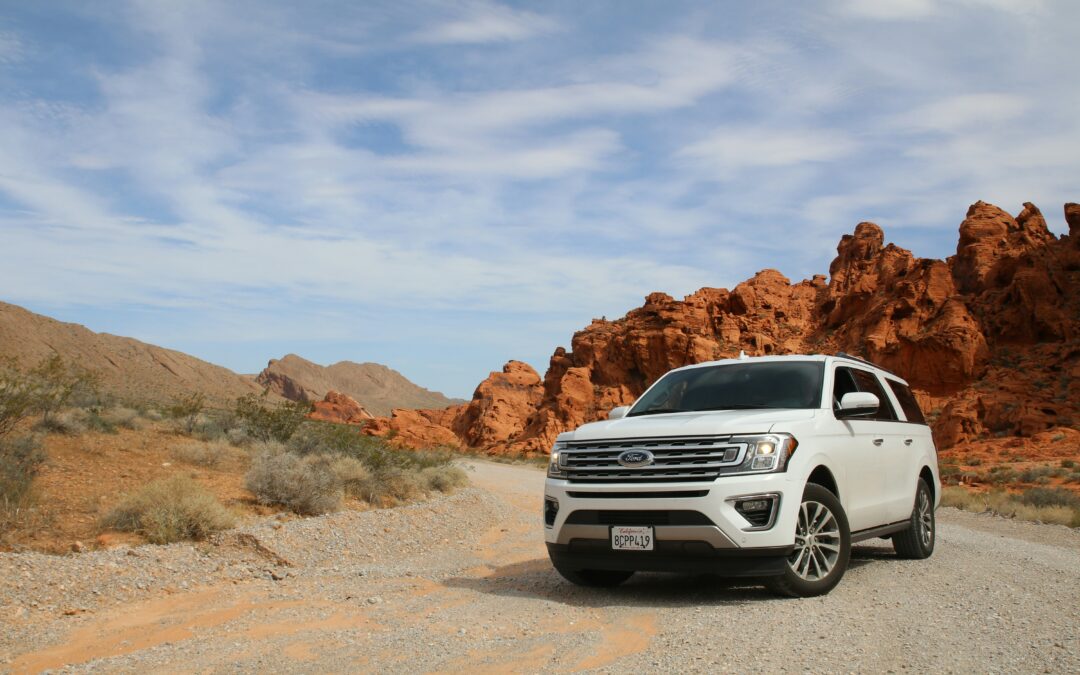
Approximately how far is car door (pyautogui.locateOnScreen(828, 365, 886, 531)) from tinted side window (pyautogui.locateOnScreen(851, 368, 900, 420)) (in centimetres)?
16

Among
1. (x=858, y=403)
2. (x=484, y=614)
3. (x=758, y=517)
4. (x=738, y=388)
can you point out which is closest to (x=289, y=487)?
(x=484, y=614)

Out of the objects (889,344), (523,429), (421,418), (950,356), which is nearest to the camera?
(950,356)

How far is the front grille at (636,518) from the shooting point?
21.3 ft

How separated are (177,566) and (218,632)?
262cm

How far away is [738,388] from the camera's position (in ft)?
27.1

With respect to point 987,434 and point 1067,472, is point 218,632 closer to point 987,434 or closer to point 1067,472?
point 1067,472

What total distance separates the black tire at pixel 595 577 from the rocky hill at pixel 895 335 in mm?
27788

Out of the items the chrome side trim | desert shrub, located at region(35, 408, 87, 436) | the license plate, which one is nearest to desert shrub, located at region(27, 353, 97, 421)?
desert shrub, located at region(35, 408, 87, 436)

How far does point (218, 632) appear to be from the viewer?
20.6 ft

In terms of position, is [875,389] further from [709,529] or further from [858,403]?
[709,529]

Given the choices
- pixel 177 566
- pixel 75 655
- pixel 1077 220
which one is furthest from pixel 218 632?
pixel 1077 220

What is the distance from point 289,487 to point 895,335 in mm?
41123

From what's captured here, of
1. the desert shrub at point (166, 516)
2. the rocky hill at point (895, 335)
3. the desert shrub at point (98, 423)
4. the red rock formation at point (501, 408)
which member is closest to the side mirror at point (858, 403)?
the desert shrub at point (166, 516)

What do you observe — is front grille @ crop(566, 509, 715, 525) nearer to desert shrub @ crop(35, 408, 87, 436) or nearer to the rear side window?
the rear side window
